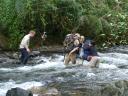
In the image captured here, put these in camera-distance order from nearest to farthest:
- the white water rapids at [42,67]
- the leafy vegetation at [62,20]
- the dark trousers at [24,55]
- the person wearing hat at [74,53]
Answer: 1. the white water rapids at [42,67]
2. the person wearing hat at [74,53]
3. the dark trousers at [24,55]
4. the leafy vegetation at [62,20]

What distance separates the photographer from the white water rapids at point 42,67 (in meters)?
13.0

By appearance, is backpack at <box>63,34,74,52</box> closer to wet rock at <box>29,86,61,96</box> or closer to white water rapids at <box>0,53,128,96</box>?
white water rapids at <box>0,53,128,96</box>

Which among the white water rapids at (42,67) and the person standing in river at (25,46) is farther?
the person standing in river at (25,46)

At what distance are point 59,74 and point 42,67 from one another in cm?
227

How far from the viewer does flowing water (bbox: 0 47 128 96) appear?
1316 cm

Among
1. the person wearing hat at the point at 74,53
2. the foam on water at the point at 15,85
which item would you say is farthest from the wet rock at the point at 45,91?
the person wearing hat at the point at 74,53

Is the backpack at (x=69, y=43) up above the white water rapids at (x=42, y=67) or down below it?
above

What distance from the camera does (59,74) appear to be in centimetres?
1512

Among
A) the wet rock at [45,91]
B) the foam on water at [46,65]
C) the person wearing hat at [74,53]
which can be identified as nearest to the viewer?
the wet rock at [45,91]

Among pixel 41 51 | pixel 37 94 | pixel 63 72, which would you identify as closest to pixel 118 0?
pixel 41 51

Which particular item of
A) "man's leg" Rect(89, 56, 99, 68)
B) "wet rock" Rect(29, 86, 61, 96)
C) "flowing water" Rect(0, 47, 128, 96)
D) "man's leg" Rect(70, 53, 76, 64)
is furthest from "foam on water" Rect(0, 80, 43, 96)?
"man's leg" Rect(70, 53, 76, 64)

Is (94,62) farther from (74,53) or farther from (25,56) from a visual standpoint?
(25,56)

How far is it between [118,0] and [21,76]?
1501 cm

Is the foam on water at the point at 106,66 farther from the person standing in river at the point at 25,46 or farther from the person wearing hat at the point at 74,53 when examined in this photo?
the person standing in river at the point at 25,46
